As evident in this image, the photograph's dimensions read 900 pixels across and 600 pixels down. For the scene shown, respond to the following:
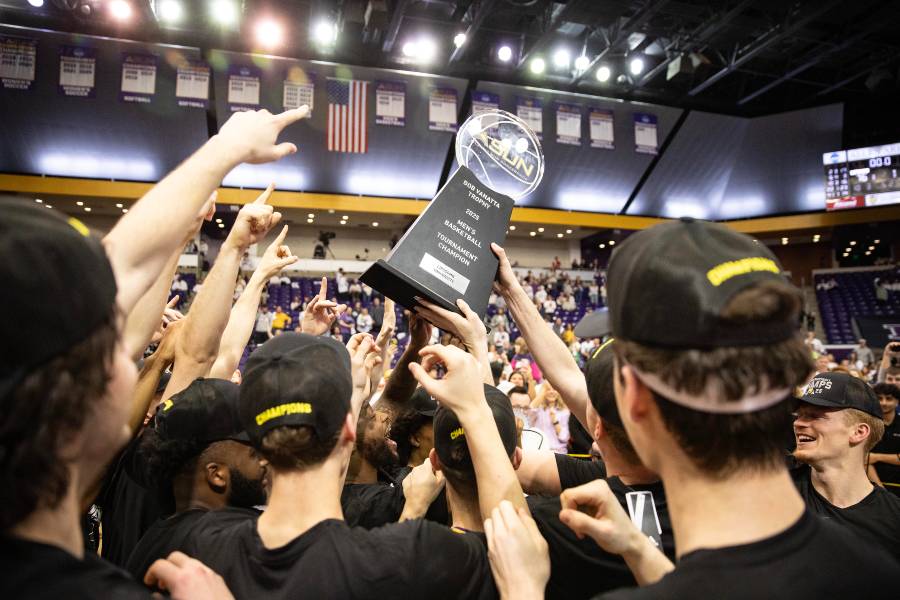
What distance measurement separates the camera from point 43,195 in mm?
18188

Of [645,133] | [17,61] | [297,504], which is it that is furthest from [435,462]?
[645,133]

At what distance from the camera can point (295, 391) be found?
133 centimetres

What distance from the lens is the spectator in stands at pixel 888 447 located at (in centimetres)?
411

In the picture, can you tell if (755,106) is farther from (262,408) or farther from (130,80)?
(262,408)

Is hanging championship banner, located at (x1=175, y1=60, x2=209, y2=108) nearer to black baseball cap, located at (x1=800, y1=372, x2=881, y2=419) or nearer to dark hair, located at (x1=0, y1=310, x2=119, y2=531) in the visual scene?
black baseball cap, located at (x1=800, y1=372, x2=881, y2=419)

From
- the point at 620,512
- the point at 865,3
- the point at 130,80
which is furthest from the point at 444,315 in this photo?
the point at 865,3

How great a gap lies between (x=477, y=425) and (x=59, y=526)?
2.78ft

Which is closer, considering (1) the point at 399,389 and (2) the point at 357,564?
(2) the point at 357,564

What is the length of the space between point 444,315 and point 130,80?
15904 millimetres

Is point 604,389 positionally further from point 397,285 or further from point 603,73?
point 603,73

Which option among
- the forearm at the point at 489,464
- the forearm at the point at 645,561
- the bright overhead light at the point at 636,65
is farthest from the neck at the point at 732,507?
the bright overhead light at the point at 636,65

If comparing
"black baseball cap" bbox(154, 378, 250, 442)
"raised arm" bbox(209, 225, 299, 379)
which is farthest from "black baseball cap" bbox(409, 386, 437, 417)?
"black baseball cap" bbox(154, 378, 250, 442)

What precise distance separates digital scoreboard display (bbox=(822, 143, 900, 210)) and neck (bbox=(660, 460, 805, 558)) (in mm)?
21900

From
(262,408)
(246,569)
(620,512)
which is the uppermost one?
(262,408)
